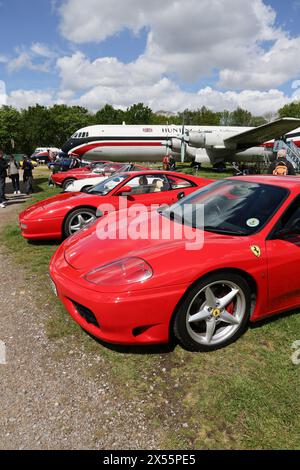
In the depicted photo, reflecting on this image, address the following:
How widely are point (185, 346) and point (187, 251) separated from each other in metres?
0.80

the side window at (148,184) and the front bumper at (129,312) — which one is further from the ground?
the side window at (148,184)

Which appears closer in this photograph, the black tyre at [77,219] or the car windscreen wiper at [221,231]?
the car windscreen wiper at [221,231]

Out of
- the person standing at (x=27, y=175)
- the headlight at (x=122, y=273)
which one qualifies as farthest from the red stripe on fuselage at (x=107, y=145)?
the headlight at (x=122, y=273)

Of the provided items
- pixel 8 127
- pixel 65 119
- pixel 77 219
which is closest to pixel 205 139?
pixel 77 219

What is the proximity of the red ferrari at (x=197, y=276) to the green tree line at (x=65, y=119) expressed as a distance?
6558cm

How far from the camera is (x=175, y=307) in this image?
2.47 metres

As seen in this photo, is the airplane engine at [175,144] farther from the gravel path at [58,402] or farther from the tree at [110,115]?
the tree at [110,115]

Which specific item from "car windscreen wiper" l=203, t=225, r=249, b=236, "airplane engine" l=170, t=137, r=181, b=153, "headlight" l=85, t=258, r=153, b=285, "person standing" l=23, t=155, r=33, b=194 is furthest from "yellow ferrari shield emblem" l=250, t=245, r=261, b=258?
"airplane engine" l=170, t=137, r=181, b=153

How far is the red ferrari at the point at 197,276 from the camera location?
244 cm

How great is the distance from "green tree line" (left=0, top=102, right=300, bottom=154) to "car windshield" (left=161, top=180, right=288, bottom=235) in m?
65.0

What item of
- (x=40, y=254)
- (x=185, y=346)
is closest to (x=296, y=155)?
(x=40, y=254)

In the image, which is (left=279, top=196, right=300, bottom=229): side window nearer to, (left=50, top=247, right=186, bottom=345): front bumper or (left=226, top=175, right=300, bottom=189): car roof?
(left=226, top=175, right=300, bottom=189): car roof

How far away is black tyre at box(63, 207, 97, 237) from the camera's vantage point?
580 cm

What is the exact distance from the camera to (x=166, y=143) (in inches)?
990
